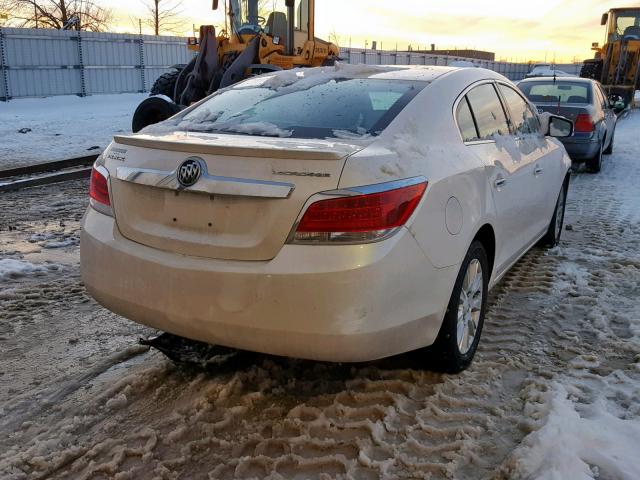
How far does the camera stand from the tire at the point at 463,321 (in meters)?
3.20

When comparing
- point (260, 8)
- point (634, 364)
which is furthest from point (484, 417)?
point (260, 8)

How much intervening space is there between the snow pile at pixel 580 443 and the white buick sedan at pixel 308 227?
24.3 inches

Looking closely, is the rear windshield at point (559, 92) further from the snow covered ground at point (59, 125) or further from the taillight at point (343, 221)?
the taillight at point (343, 221)

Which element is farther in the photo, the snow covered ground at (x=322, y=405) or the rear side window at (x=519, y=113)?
the rear side window at (x=519, y=113)

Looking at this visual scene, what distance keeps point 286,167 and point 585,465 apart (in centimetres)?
175

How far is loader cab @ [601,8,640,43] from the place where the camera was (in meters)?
26.1

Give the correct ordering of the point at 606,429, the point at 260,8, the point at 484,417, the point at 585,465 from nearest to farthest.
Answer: the point at 585,465 → the point at 606,429 → the point at 484,417 → the point at 260,8

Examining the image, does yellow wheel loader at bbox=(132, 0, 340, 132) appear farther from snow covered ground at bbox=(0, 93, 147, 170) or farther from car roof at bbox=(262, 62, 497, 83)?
car roof at bbox=(262, 62, 497, 83)

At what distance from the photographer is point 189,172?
2799mm

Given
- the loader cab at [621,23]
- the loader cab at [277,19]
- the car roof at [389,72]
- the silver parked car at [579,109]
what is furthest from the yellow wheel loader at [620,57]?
the car roof at [389,72]

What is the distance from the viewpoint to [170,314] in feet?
9.37

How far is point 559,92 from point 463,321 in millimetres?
8783

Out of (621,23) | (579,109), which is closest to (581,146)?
(579,109)

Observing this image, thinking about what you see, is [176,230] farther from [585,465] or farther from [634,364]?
[634,364]
